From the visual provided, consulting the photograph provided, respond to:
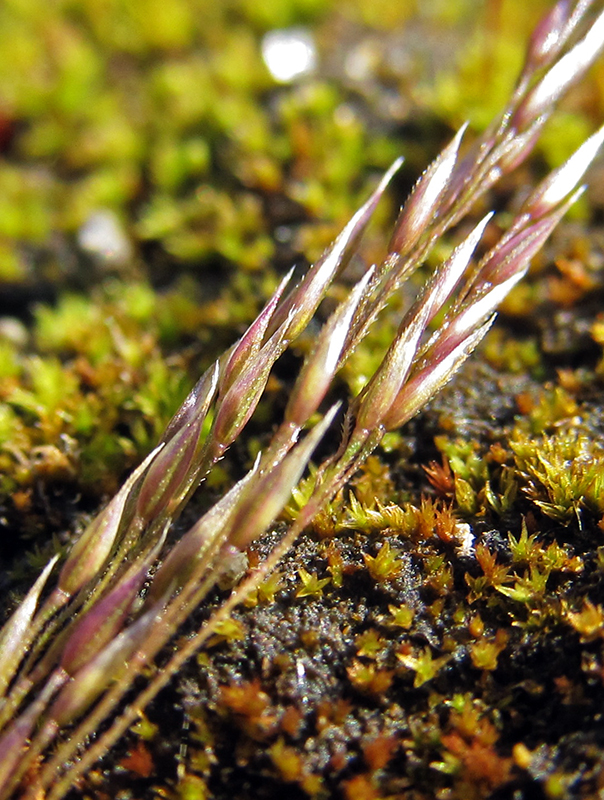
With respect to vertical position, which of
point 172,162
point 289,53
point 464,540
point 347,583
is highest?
point 289,53

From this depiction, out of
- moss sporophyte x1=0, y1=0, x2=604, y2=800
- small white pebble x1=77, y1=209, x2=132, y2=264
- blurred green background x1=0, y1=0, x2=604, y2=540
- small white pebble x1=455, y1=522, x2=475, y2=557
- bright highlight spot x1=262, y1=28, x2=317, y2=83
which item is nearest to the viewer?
moss sporophyte x1=0, y1=0, x2=604, y2=800

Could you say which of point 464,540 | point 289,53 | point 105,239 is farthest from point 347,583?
point 289,53

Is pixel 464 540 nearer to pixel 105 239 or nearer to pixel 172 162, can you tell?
pixel 105 239

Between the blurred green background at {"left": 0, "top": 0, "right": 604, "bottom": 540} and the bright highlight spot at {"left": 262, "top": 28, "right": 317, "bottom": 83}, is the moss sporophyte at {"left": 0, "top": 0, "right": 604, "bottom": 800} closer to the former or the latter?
the blurred green background at {"left": 0, "top": 0, "right": 604, "bottom": 540}

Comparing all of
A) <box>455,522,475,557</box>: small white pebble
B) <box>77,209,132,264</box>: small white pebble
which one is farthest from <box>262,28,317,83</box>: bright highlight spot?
<box>455,522,475,557</box>: small white pebble

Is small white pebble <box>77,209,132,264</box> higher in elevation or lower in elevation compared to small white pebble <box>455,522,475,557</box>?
higher

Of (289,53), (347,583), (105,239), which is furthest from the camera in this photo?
(289,53)

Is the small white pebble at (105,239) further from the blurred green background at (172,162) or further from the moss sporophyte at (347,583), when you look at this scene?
the moss sporophyte at (347,583)

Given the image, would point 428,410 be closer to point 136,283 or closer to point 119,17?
point 136,283
